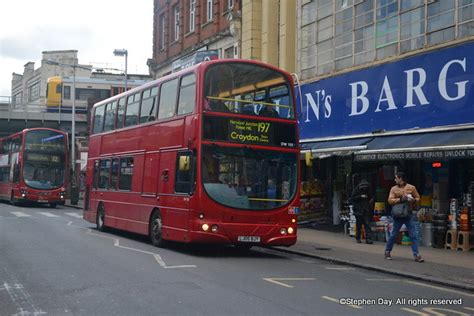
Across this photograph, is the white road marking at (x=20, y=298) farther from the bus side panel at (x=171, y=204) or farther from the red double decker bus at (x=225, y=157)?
the red double decker bus at (x=225, y=157)

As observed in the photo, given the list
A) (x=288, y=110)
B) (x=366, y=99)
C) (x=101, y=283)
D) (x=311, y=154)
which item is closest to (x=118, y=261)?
(x=101, y=283)

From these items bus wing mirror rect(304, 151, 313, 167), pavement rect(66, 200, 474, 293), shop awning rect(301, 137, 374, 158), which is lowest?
pavement rect(66, 200, 474, 293)

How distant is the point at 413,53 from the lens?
1744 cm

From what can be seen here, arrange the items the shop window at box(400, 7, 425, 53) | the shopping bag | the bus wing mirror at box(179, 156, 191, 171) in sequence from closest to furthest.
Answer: the shopping bag
the bus wing mirror at box(179, 156, 191, 171)
the shop window at box(400, 7, 425, 53)

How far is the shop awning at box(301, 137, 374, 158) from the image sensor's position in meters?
17.8

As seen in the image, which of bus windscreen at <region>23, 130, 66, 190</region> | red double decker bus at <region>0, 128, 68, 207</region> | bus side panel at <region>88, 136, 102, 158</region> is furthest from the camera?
bus windscreen at <region>23, 130, 66, 190</region>

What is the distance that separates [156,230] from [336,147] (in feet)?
21.2

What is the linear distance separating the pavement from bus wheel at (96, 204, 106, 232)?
6395 mm

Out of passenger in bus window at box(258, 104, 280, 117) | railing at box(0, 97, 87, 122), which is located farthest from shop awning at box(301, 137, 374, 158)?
railing at box(0, 97, 87, 122)

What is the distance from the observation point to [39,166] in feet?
118

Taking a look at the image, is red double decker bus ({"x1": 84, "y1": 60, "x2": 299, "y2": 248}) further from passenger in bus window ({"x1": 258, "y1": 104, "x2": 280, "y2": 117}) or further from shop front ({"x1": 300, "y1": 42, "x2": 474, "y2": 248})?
shop front ({"x1": 300, "y1": 42, "x2": 474, "y2": 248})

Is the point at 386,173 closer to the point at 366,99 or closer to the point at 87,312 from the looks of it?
the point at 366,99

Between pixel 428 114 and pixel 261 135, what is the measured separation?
17.2 feet

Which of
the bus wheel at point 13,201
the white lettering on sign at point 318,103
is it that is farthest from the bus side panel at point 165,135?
the bus wheel at point 13,201
